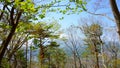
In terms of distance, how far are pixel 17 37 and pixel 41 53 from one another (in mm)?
18869

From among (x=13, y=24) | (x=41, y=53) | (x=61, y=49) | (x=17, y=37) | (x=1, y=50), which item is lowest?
(x=61, y=49)

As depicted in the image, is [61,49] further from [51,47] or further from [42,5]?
[42,5]

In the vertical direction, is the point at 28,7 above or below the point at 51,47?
above

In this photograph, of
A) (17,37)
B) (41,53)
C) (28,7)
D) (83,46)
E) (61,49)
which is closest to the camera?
A: (28,7)

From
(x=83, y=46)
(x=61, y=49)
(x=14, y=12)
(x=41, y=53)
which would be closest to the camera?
(x=14, y=12)

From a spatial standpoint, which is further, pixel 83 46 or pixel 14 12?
pixel 83 46

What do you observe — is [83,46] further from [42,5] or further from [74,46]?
[42,5]

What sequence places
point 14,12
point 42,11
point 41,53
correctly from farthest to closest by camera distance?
point 41,53 → point 14,12 → point 42,11

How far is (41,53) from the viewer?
142ft

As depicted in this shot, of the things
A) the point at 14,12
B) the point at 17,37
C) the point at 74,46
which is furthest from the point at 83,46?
the point at 14,12

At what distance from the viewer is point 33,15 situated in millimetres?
10273

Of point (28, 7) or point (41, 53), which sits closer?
point (28, 7)

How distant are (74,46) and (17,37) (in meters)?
23.4

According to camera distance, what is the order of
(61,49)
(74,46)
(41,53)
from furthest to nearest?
(61,49) → (74,46) → (41,53)
